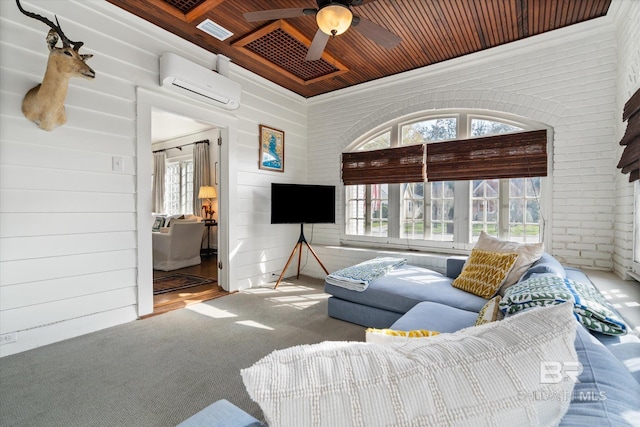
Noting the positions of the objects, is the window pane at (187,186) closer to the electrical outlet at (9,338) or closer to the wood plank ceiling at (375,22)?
the wood plank ceiling at (375,22)

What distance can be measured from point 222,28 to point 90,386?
3398mm

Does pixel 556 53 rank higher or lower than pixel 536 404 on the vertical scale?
higher

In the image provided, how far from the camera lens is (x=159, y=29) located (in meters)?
3.15

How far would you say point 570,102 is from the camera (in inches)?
121

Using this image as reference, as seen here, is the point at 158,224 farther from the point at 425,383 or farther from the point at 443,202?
the point at 425,383

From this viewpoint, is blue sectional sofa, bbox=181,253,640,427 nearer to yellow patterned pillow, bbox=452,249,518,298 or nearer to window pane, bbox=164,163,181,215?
yellow patterned pillow, bbox=452,249,518,298

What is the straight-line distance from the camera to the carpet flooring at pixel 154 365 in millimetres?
1698

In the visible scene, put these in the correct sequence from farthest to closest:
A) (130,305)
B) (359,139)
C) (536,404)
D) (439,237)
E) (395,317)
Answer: (359,139) < (439,237) < (130,305) < (395,317) < (536,404)

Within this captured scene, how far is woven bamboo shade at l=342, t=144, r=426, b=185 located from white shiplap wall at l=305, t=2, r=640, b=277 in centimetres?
74

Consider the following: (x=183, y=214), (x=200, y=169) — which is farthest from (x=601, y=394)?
(x=183, y=214)

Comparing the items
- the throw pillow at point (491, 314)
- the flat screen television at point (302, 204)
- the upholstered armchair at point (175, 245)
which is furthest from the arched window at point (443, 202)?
the upholstered armchair at point (175, 245)

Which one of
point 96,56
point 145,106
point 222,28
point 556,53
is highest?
point 222,28

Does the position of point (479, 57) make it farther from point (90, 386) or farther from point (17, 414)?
point (17, 414)

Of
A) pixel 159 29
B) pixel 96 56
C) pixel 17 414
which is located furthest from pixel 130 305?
pixel 159 29
